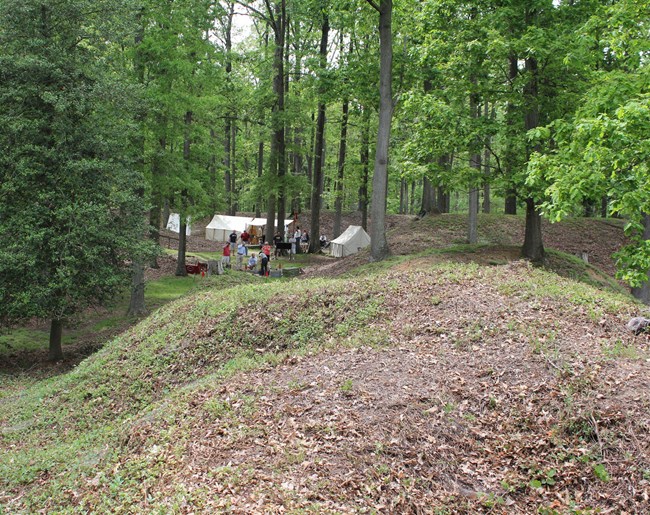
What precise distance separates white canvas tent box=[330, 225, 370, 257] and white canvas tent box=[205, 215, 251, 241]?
10.8 metres

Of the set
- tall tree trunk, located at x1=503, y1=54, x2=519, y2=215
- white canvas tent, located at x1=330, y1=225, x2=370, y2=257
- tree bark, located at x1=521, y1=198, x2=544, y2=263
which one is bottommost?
white canvas tent, located at x1=330, y1=225, x2=370, y2=257

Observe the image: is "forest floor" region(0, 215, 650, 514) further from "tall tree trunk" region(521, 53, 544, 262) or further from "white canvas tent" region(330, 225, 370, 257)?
"white canvas tent" region(330, 225, 370, 257)

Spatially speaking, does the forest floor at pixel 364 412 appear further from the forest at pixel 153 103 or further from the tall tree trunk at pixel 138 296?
the tall tree trunk at pixel 138 296

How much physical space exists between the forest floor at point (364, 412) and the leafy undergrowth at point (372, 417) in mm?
21

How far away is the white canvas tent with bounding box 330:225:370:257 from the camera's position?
27.5m

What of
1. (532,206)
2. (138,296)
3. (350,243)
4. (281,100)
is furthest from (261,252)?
(532,206)

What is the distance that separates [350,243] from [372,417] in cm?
2185

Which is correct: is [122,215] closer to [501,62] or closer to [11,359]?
[11,359]

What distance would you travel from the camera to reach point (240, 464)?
5.43 m

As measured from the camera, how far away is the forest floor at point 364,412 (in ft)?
16.8

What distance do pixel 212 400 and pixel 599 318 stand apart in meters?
5.69

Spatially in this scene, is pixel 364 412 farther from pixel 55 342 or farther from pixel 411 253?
A: pixel 411 253

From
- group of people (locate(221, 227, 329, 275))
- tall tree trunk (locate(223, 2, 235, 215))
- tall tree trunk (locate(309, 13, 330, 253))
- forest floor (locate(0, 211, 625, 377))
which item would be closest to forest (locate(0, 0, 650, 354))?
forest floor (locate(0, 211, 625, 377))

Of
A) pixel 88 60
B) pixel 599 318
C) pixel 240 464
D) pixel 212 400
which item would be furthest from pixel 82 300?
pixel 599 318
